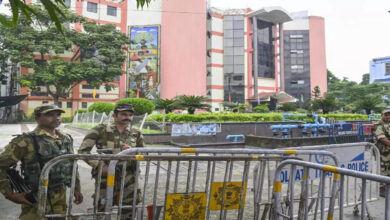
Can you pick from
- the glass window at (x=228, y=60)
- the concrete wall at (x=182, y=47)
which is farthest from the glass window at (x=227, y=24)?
the concrete wall at (x=182, y=47)

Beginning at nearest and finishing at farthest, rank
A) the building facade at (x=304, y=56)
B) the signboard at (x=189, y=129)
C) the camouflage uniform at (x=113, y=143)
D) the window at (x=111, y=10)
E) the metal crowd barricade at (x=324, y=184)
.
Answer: the metal crowd barricade at (x=324, y=184)
the camouflage uniform at (x=113, y=143)
the signboard at (x=189, y=129)
the window at (x=111, y=10)
the building facade at (x=304, y=56)

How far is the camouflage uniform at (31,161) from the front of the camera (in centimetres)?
254

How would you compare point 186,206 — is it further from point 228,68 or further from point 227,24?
point 227,24

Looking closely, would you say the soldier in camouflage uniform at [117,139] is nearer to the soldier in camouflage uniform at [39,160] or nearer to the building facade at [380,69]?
the soldier in camouflage uniform at [39,160]

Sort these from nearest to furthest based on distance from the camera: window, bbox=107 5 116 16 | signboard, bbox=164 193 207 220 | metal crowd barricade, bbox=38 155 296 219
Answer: metal crowd barricade, bbox=38 155 296 219 → signboard, bbox=164 193 207 220 → window, bbox=107 5 116 16

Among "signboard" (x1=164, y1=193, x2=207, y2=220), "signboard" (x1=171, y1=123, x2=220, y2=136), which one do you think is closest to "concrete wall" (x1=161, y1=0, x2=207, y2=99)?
"signboard" (x1=171, y1=123, x2=220, y2=136)

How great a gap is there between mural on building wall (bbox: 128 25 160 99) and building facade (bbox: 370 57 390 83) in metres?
42.8

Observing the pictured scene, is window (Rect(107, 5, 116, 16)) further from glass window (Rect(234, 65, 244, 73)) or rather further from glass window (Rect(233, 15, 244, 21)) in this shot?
glass window (Rect(234, 65, 244, 73))

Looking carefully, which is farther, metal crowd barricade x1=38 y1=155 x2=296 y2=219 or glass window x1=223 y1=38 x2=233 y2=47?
glass window x1=223 y1=38 x2=233 y2=47

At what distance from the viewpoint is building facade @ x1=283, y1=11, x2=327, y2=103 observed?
56.7 meters

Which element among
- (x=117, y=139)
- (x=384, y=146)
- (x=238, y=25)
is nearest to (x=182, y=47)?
(x=238, y=25)

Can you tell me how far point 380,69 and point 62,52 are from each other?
55166mm

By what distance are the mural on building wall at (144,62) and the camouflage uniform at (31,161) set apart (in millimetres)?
36444

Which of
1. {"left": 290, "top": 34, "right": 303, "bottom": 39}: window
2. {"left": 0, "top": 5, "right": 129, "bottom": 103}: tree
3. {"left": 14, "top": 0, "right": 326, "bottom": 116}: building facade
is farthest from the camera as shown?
{"left": 290, "top": 34, "right": 303, "bottom": 39}: window
